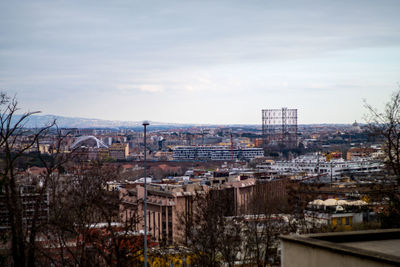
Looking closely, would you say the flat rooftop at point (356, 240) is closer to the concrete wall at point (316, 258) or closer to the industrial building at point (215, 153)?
the concrete wall at point (316, 258)

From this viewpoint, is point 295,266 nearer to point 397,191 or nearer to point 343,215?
point 397,191

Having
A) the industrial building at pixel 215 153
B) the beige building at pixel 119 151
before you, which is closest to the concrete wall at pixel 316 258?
the industrial building at pixel 215 153

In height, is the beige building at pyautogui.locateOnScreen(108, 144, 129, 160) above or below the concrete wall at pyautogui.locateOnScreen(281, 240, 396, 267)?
below

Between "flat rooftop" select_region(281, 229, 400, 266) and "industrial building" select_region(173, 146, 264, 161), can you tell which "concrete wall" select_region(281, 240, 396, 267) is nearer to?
"flat rooftop" select_region(281, 229, 400, 266)

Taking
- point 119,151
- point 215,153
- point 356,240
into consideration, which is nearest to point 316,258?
point 356,240

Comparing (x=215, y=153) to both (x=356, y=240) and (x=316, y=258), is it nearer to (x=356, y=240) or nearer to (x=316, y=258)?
(x=356, y=240)

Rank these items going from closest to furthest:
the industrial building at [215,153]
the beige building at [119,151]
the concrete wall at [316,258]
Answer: the concrete wall at [316,258] < the beige building at [119,151] < the industrial building at [215,153]

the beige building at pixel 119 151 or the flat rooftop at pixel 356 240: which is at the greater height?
the flat rooftop at pixel 356 240

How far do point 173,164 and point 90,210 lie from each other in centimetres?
7319

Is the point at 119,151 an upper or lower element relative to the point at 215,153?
upper


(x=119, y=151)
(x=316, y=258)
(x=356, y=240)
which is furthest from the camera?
(x=119, y=151)

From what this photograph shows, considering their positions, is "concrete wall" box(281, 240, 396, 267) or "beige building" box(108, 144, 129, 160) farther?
"beige building" box(108, 144, 129, 160)

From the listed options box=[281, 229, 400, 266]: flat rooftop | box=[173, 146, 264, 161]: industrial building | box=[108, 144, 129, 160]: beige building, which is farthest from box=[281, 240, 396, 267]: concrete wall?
box=[108, 144, 129, 160]: beige building

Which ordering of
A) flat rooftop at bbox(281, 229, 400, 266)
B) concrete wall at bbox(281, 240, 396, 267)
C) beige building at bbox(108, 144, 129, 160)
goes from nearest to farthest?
concrete wall at bbox(281, 240, 396, 267), flat rooftop at bbox(281, 229, 400, 266), beige building at bbox(108, 144, 129, 160)
